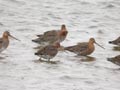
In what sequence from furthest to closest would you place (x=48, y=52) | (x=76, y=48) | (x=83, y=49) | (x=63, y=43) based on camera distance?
(x=63, y=43)
(x=83, y=49)
(x=76, y=48)
(x=48, y=52)

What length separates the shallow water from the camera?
1518cm

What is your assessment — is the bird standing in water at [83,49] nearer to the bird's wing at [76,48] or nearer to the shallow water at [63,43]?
the bird's wing at [76,48]

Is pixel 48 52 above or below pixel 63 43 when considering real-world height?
above

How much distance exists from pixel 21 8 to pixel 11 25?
12.3 ft

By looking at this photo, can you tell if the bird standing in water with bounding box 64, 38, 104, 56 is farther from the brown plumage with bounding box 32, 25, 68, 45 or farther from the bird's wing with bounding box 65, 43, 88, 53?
the brown plumage with bounding box 32, 25, 68, 45

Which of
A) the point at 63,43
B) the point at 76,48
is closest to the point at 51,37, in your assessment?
the point at 63,43

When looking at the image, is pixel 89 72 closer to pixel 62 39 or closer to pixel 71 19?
pixel 62 39

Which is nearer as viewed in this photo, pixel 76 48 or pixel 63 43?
pixel 76 48

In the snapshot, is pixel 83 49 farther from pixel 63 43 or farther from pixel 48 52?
pixel 48 52

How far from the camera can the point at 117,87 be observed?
15.0 meters

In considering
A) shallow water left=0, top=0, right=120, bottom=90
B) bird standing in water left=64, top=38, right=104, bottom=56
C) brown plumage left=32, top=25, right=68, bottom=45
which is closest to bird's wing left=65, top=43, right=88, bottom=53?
bird standing in water left=64, top=38, right=104, bottom=56

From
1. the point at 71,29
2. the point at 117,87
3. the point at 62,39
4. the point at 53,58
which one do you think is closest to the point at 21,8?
the point at 71,29

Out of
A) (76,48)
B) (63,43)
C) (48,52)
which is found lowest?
(63,43)

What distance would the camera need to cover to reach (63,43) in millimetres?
20266
